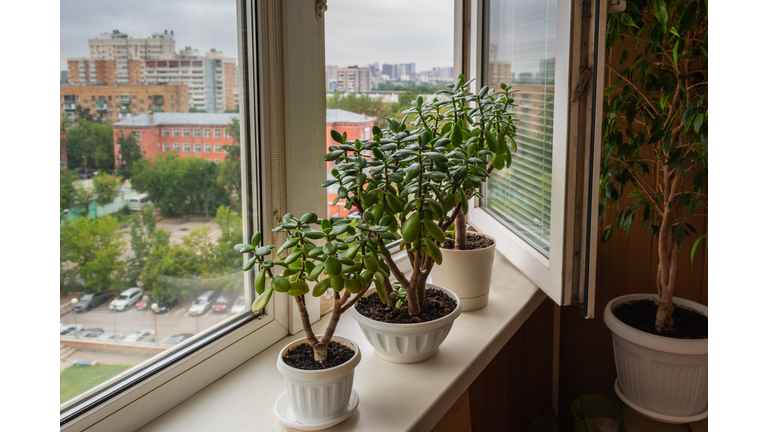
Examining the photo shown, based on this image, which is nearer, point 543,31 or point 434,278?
point 543,31

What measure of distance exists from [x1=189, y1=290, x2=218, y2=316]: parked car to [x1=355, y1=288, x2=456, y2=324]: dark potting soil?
31cm

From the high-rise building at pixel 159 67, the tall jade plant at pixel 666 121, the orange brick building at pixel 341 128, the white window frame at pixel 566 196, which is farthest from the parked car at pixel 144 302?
the tall jade plant at pixel 666 121

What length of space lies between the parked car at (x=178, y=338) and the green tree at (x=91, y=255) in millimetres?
172

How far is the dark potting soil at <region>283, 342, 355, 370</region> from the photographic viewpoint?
0.87 meters

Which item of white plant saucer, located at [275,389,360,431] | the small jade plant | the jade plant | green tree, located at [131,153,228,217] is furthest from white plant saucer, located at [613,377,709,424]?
green tree, located at [131,153,228,217]

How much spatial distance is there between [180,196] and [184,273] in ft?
0.48

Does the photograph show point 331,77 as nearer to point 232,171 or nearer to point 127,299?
point 232,171

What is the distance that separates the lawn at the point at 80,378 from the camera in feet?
2.46

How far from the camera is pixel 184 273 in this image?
941mm

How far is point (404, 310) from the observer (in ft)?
3.67

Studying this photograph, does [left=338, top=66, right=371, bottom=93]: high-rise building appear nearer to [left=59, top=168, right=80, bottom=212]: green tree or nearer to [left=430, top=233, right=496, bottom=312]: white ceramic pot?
[left=430, top=233, right=496, bottom=312]: white ceramic pot

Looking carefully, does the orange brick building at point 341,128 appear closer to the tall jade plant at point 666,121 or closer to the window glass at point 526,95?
the window glass at point 526,95
